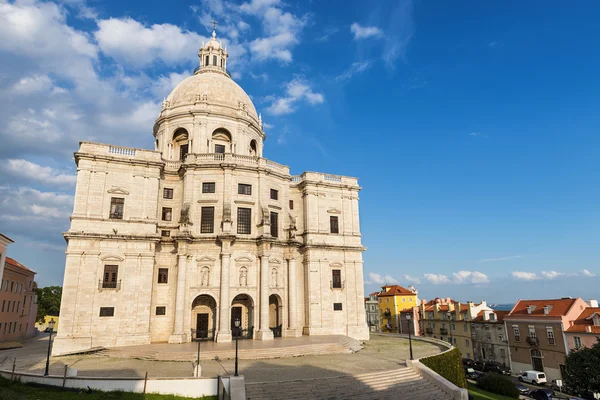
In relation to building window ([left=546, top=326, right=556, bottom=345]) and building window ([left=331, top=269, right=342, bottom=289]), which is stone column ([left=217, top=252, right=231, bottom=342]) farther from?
building window ([left=546, top=326, right=556, bottom=345])

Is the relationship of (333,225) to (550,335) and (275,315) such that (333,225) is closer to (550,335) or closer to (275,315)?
(275,315)

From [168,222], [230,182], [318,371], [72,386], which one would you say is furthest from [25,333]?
[318,371]

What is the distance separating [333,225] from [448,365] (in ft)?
63.1

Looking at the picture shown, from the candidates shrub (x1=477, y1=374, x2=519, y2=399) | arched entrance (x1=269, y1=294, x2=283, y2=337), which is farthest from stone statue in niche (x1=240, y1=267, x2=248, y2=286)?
shrub (x1=477, y1=374, x2=519, y2=399)

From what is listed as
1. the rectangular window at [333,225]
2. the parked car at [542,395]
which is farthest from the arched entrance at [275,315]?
the parked car at [542,395]

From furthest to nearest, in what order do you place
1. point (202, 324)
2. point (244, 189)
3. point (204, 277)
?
point (244, 189), point (202, 324), point (204, 277)

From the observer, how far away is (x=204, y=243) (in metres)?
35.9

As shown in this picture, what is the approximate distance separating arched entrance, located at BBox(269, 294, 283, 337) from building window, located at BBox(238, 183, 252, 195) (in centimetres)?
1059

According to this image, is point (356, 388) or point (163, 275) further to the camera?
point (163, 275)

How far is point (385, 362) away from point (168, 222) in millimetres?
23280

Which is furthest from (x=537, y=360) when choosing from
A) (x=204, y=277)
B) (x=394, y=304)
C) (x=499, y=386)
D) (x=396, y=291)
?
(x=204, y=277)

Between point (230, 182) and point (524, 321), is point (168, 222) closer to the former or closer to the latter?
point (230, 182)

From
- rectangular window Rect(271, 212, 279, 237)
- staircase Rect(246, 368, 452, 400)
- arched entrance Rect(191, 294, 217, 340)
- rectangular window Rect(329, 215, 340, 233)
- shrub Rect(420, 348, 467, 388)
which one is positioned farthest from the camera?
rectangular window Rect(329, 215, 340, 233)

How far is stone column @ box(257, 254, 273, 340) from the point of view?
35.0 metres
